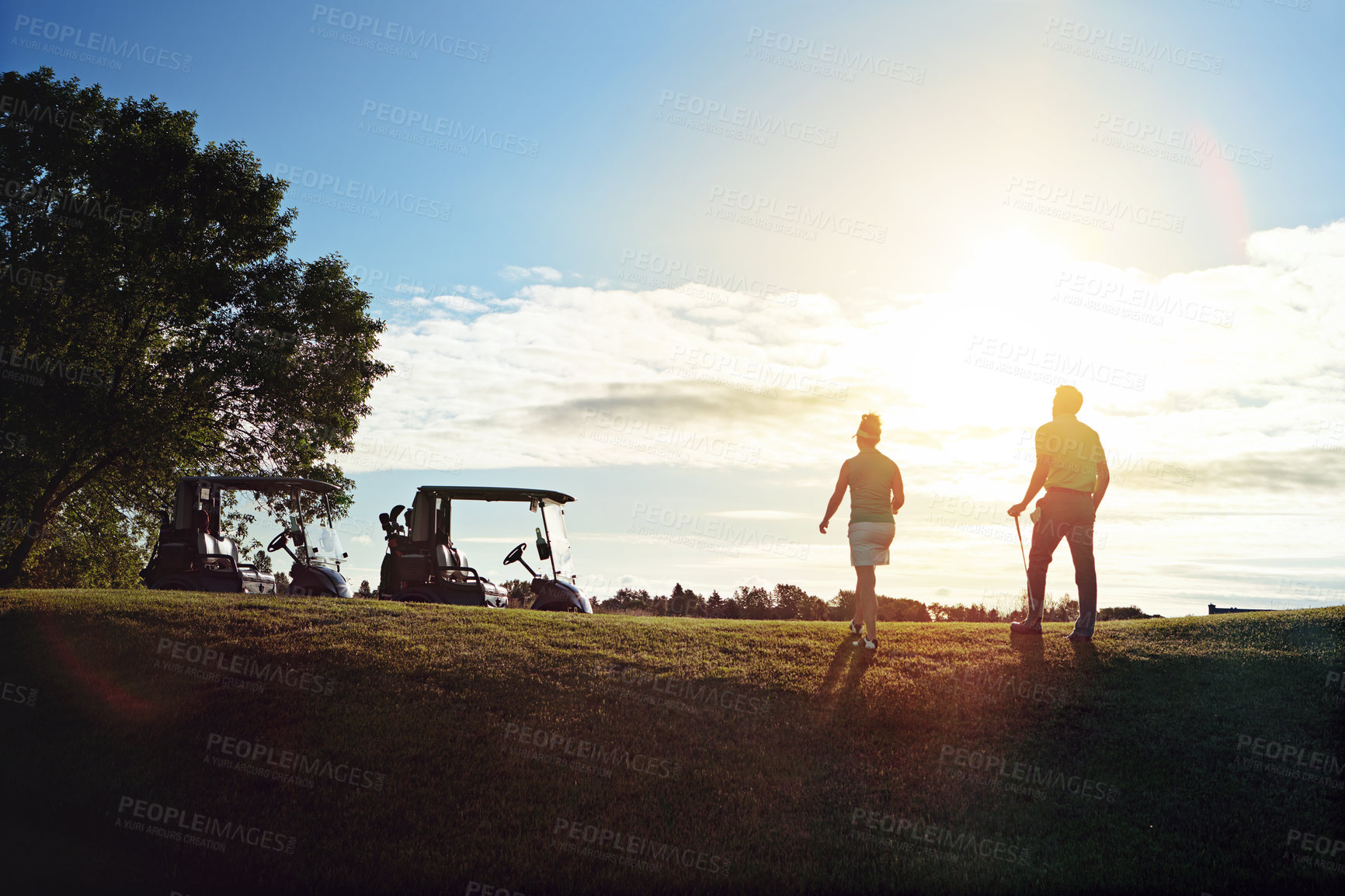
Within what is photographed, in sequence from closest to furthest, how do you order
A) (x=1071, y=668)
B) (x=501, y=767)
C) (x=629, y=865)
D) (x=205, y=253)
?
1. (x=629, y=865)
2. (x=501, y=767)
3. (x=1071, y=668)
4. (x=205, y=253)

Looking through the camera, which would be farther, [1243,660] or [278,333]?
[278,333]

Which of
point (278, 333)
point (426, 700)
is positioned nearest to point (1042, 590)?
point (426, 700)

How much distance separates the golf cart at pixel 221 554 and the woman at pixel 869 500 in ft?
36.5

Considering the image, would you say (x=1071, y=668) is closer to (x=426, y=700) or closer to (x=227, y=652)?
(x=426, y=700)

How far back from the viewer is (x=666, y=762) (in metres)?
8.88

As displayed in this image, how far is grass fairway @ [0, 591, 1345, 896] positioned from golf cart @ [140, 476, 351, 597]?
467 centimetres

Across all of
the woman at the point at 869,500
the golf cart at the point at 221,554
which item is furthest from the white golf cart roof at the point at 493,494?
the woman at the point at 869,500

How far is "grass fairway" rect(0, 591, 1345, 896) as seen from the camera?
7.47 meters

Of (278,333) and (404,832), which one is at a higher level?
(278,333)

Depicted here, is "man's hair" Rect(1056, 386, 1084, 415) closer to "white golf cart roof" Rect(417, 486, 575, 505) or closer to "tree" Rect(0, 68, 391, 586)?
"white golf cart roof" Rect(417, 486, 575, 505)

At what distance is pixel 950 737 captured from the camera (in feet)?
31.0

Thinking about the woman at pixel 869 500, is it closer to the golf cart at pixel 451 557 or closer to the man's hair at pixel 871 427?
the man's hair at pixel 871 427

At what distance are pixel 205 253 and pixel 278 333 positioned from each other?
2.95 m

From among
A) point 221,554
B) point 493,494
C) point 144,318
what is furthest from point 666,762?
point 144,318
